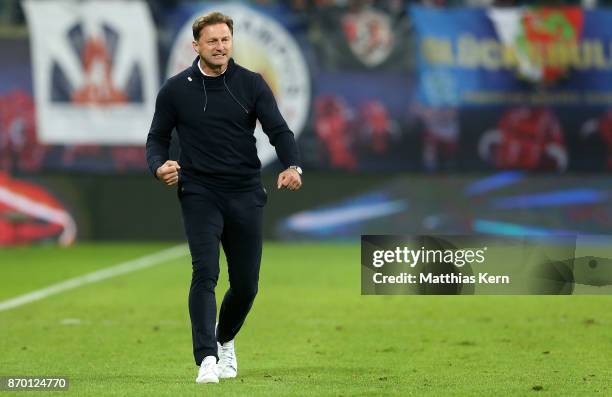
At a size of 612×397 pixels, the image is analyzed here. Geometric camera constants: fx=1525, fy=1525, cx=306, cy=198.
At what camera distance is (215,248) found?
353 inches

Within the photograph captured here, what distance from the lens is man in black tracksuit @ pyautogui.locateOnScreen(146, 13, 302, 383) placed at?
8.85 metres

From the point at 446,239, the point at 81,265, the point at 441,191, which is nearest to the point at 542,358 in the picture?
the point at 446,239

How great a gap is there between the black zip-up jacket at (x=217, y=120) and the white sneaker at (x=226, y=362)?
3.35ft

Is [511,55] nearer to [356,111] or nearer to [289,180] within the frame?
[356,111]

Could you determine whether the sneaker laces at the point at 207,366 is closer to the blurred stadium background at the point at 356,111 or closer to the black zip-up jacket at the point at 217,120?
the black zip-up jacket at the point at 217,120

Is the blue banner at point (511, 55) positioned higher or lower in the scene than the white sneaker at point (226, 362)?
higher

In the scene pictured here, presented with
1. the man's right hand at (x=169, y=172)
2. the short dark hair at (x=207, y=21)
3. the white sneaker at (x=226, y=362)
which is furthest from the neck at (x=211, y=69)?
the white sneaker at (x=226, y=362)

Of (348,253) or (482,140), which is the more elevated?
(482,140)

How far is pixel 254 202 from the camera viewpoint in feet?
29.9

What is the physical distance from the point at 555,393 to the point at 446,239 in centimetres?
154

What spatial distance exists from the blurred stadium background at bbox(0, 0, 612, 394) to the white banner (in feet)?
0.07

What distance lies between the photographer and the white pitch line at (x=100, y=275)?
49.7 feet

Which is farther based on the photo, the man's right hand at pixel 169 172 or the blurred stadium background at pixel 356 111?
the blurred stadium background at pixel 356 111

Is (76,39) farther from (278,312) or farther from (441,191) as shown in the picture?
(278,312)
